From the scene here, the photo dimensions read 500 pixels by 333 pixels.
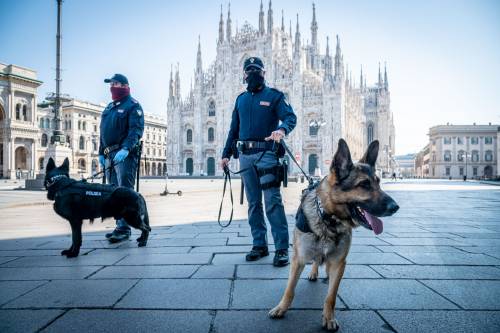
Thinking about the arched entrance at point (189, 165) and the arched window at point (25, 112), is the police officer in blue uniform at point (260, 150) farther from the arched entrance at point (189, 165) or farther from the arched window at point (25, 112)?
the arched window at point (25, 112)

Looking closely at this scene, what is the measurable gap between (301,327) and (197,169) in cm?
4359

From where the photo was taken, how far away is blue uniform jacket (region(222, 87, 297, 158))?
3365 millimetres

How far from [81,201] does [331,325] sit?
2816 mm

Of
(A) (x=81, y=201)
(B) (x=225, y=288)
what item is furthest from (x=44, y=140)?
(B) (x=225, y=288)

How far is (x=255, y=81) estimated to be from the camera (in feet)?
11.3

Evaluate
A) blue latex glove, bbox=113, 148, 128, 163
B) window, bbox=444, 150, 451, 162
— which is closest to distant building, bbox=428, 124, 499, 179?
window, bbox=444, 150, 451, 162

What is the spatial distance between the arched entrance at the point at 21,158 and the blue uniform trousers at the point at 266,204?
46008 mm

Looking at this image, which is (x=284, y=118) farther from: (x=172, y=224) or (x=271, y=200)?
(x=172, y=224)

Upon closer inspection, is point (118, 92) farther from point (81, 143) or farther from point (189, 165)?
point (81, 143)

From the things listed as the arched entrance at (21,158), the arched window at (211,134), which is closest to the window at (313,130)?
the arched window at (211,134)

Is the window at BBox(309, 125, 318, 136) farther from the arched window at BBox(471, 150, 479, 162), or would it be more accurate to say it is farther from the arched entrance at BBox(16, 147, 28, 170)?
the arched window at BBox(471, 150, 479, 162)

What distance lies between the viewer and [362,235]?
4570 mm

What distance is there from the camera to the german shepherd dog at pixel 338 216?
77.5 inches

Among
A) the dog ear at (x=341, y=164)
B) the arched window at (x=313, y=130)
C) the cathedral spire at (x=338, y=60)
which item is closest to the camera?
the dog ear at (x=341, y=164)
